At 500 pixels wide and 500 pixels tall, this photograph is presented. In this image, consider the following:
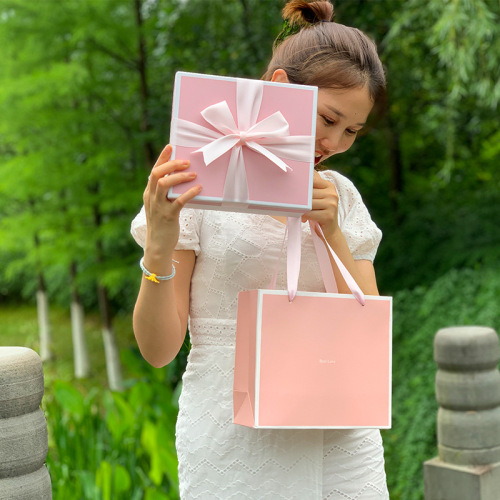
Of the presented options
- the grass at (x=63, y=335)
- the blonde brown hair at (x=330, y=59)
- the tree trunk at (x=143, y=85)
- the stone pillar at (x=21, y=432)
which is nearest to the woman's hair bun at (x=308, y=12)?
the blonde brown hair at (x=330, y=59)

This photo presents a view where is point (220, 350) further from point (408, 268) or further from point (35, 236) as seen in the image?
point (35, 236)

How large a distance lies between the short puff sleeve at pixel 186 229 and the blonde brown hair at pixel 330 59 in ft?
1.01

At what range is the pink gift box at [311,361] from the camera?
115 cm

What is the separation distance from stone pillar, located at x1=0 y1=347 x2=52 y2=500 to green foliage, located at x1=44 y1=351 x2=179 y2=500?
910 mm

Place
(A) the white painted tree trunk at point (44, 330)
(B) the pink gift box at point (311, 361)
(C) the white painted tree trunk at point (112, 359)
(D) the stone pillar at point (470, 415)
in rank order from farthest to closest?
(A) the white painted tree trunk at point (44, 330) < (C) the white painted tree trunk at point (112, 359) < (D) the stone pillar at point (470, 415) < (B) the pink gift box at point (311, 361)

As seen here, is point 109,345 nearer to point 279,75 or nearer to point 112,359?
point 112,359

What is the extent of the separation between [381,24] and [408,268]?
77.6 inches

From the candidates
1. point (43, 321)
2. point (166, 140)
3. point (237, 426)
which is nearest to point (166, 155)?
point (237, 426)

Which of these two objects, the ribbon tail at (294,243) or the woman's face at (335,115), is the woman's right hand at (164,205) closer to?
the ribbon tail at (294,243)

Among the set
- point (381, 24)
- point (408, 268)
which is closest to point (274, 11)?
point (381, 24)

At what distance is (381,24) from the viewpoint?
5785 millimetres

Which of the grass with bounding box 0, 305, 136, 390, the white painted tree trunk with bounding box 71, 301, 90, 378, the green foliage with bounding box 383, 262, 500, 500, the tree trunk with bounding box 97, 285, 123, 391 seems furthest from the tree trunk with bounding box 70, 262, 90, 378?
the green foliage with bounding box 383, 262, 500, 500

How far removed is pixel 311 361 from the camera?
1.18 meters

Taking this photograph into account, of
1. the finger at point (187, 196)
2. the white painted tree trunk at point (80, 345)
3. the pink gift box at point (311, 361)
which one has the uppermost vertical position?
the finger at point (187, 196)
